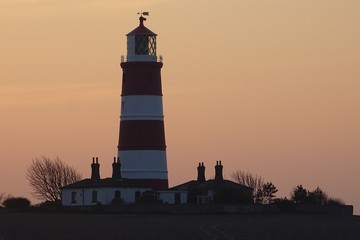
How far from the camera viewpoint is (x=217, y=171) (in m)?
109

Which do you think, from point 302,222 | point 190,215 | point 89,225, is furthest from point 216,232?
point 190,215

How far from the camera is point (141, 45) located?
4045 inches

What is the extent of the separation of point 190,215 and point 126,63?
53.1 ft

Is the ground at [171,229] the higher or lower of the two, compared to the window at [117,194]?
lower

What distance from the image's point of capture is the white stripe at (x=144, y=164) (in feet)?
327

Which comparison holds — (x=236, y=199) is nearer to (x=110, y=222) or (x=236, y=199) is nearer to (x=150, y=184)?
(x=150, y=184)

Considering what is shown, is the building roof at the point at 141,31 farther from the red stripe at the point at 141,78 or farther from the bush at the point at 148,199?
the bush at the point at 148,199

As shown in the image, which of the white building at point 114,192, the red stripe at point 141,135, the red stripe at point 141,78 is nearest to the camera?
the red stripe at point 141,135

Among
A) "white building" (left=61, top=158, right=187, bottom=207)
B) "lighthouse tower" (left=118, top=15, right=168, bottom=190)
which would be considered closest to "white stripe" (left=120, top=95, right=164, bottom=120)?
"lighthouse tower" (left=118, top=15, right=168, bottom=190)

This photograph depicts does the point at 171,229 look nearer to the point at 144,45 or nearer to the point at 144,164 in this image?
the point at 144,164

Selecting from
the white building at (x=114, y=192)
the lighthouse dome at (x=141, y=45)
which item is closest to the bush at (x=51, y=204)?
the white building at (x=114, y=192)

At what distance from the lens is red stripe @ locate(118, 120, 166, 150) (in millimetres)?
99125

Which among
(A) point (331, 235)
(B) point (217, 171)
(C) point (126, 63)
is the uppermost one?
(C) point (126, 63)

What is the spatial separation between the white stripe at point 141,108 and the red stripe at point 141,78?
1.24ft
